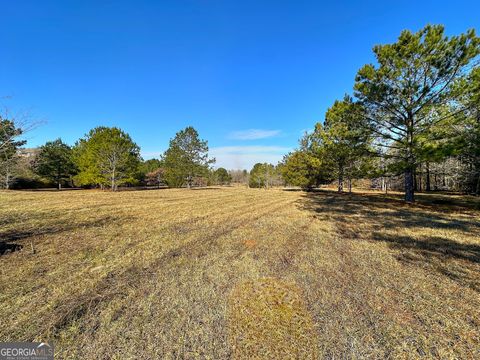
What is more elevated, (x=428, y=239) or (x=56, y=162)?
(x=56, y=162)

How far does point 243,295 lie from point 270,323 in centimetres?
67

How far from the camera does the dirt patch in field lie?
2002mm

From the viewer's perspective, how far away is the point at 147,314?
2557 millimetres

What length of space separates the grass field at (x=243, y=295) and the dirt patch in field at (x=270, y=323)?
1 cm

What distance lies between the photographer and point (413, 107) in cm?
1109

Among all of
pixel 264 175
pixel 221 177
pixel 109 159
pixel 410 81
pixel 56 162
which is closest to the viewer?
pixel 410 81

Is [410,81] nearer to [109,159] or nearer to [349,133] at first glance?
[349,133]

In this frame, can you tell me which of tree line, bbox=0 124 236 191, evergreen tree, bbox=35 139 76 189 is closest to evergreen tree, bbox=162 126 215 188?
tree line, bbox=0 124 236 191

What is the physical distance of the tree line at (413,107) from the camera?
970 centimetres

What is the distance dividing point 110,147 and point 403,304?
3107 cm

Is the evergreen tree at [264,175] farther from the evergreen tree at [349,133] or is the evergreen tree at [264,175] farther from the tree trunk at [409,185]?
the tree trunk at [409,185]

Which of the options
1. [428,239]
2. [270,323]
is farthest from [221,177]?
[270,323]

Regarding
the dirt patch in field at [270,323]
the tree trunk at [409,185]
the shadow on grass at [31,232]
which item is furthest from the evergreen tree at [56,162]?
the tree trunk at [409,185]

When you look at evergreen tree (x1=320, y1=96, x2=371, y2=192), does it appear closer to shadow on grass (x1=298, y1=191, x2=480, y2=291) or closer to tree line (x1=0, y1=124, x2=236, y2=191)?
shadow on grass (x1=298, y1=191, x2=480, y2=291)
